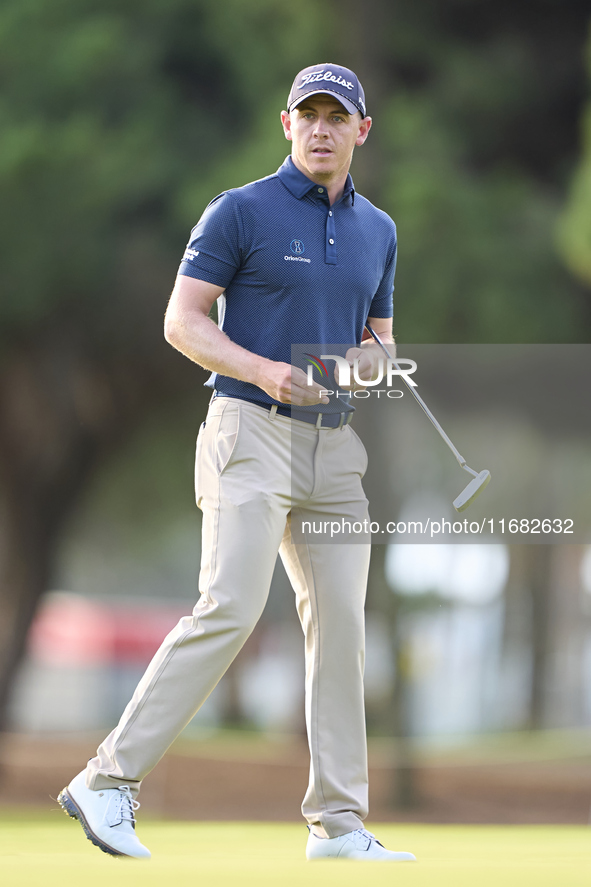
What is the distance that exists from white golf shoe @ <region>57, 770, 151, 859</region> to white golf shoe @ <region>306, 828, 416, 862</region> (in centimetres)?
47

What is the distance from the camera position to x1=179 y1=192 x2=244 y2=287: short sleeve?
2875mm

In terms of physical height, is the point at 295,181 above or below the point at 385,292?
above

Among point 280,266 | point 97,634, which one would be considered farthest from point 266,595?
point 97,634

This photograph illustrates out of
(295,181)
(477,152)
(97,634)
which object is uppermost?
(477,152)

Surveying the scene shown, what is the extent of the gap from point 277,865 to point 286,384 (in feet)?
3.60

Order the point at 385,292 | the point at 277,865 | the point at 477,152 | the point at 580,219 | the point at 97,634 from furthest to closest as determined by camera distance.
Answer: the point at 97,634 → the point at 477,152 → the point at 580,219 → the point at 385,292 → the point at 277,865

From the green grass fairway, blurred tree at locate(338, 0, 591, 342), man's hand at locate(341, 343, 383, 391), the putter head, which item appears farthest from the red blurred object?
man's hand at locate(341, 343, 383, 391)

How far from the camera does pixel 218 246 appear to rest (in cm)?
288

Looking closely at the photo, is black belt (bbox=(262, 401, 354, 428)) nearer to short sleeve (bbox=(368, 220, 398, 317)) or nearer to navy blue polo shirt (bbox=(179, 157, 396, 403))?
navy blue polo shirt (bbox=(179, 157, 396, 403))

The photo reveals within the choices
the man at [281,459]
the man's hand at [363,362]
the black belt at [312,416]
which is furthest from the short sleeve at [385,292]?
the black belt at [312,416]

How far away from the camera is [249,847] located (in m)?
3.33

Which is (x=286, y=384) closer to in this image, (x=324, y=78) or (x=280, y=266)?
(x=280, y=266)

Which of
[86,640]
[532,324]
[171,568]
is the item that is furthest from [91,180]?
[171,568]

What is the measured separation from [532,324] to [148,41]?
380 centimetres
